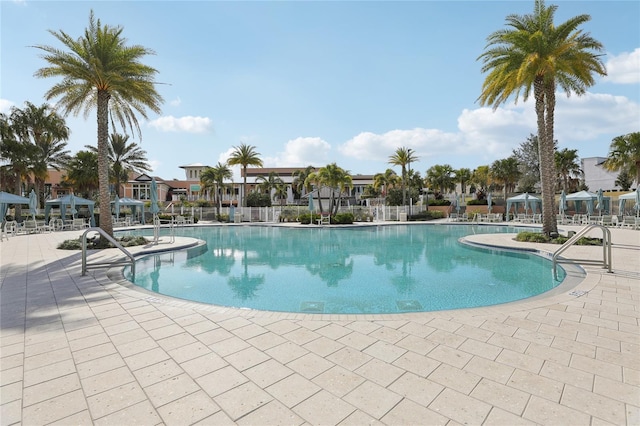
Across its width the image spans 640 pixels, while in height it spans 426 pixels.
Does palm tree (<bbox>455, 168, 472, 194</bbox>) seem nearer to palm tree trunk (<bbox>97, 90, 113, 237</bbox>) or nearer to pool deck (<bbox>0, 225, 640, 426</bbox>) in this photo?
pool deck (<bbox>0, 225, 640, 426</bbox>)

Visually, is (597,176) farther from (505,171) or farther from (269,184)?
(269,184)

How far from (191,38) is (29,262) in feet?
30.3

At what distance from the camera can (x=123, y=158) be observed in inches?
1246

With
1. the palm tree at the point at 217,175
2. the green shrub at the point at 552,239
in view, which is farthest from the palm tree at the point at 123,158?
the green shrub at the point at 552,239

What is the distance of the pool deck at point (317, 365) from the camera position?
2537 mm

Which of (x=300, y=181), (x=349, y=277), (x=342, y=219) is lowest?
(x=349, y=277)

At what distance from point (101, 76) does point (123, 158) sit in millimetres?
22289

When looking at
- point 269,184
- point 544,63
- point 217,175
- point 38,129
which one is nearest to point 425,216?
point 544,63

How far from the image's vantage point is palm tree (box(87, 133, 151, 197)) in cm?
3067

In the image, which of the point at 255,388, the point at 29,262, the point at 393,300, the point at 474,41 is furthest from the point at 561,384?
the point at 474,41

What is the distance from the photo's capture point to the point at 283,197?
4959 cm

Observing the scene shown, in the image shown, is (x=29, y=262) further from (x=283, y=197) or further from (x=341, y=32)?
(x=283, y=197)

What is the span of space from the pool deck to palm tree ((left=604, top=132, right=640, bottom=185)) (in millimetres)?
28982

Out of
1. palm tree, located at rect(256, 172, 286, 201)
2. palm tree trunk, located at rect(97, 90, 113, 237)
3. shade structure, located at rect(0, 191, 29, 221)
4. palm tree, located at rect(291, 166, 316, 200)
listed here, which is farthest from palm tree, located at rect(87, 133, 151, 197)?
palm tree, located at rect(291, 166, 316, 200)
